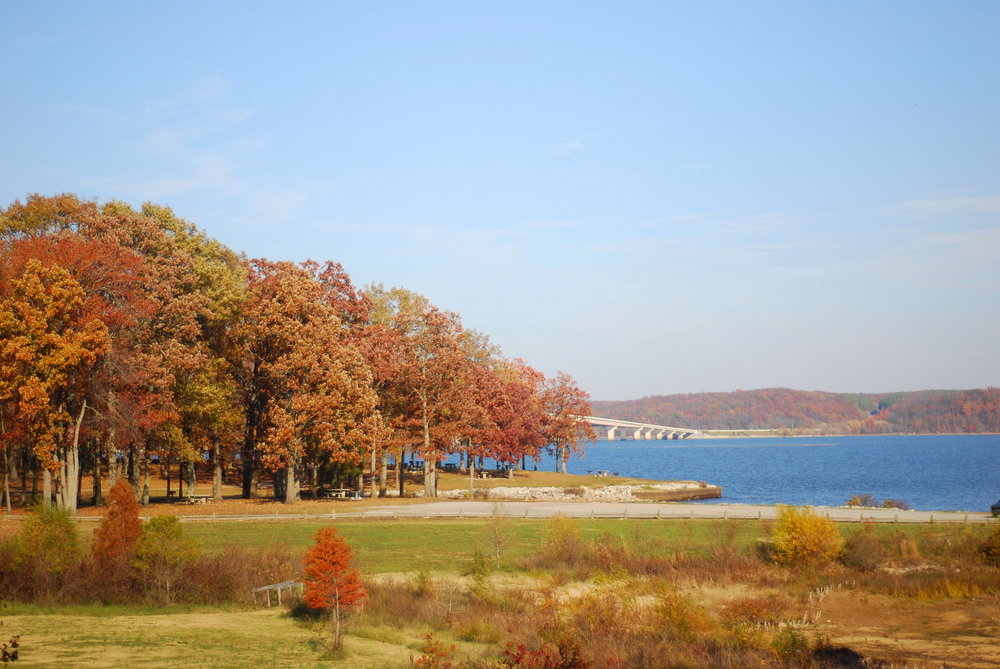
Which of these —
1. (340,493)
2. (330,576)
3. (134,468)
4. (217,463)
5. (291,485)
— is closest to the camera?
(330,576)

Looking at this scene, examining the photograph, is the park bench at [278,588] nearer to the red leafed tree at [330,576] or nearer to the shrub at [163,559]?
the shrub at [163,559]

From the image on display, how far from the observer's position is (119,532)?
21375 millimetres

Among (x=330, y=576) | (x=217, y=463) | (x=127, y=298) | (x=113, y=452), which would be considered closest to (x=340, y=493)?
(x=217, y=463)

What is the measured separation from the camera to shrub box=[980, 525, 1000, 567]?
1061 inches

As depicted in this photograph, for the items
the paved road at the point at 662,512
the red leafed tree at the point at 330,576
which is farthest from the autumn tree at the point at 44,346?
the red leafed tree at the point at 330,576

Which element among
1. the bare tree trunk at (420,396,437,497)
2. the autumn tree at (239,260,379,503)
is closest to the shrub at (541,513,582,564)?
the autumn tree at (239,260,379,503)

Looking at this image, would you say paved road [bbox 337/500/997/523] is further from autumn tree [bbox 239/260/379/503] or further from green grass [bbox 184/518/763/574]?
autumn tree [bbox 239/260/379/503]

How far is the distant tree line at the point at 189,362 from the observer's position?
35781mm

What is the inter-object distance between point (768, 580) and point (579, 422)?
5891 centimetres

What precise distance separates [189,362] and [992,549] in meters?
37.8

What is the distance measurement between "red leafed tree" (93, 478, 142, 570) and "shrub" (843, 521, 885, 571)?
79.4ft

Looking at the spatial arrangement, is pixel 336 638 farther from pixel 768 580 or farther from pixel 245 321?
pixel 245 321

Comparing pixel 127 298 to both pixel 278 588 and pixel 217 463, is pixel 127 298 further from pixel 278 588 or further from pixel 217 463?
pixel 278 588

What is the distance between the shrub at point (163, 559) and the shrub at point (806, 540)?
66.1 ft
